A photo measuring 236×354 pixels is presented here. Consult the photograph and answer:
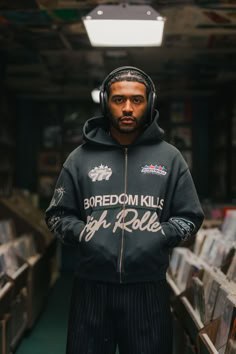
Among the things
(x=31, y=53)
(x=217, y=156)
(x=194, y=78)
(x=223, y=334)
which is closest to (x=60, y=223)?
(x=223, y=334)

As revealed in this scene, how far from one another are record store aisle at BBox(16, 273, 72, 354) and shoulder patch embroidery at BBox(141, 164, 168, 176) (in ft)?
8.59

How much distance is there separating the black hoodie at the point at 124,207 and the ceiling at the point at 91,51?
2.02 meters

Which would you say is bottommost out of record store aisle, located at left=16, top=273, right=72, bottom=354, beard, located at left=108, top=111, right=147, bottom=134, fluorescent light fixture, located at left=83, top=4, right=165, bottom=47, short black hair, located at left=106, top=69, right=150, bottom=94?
record store aisle, located at left=16, top=273, right=72, bottom=354

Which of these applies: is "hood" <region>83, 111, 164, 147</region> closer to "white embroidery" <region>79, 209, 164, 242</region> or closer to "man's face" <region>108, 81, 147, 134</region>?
"man's face" <region>108, 81, 147, 134</region>

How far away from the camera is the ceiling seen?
409 cm

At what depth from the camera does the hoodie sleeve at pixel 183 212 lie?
1.98 metres

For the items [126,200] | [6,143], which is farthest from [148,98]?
[6,143]

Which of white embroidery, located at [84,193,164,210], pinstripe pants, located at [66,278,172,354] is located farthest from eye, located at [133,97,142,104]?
pinstripe pants, located at [66,278,172,354]

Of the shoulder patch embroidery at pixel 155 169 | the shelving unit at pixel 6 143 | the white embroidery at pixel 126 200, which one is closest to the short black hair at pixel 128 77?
the shoulder patch embroidery at pixel 155 169

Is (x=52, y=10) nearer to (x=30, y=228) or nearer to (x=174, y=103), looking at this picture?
(x=30, y=228)

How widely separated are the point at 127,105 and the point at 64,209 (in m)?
0.49

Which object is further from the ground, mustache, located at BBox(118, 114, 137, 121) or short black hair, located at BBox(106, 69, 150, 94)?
short black hair, located at BBox(106, 69, 150, 94)

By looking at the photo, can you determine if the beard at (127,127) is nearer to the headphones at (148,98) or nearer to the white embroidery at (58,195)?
the headphones at (148,98)

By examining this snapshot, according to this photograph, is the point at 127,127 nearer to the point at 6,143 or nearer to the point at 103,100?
the point at 103,100
